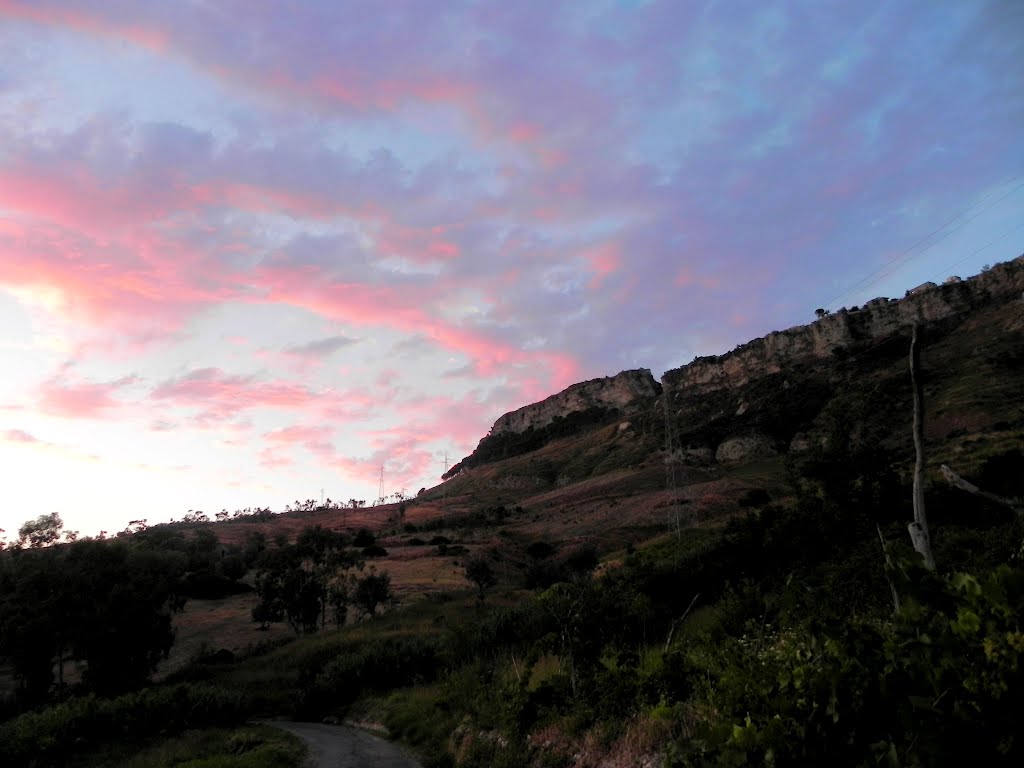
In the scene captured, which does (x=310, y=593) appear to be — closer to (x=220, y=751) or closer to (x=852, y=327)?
(x=220, y=751)

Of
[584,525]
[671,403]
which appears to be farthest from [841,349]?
[584,525]

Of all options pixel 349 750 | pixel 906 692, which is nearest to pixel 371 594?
pixel 349 750

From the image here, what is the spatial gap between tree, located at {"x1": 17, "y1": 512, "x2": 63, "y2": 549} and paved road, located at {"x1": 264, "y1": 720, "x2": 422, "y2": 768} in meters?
34.4

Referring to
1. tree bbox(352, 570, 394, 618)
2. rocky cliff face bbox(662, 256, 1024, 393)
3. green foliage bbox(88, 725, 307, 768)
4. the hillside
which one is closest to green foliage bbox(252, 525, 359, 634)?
the hillside

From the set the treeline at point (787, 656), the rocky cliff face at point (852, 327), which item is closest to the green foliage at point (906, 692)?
the treeline at point (787, 656)

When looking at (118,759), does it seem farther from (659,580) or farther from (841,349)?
(841,349)

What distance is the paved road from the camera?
17489 millimetres

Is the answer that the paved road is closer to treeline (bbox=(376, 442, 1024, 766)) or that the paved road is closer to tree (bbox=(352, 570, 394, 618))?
treeline (bbox=(376, 442, 1024, 766))

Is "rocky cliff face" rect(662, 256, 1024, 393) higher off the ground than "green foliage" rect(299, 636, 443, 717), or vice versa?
"rocky cliff face" rect(662, 256, 1024, 393)

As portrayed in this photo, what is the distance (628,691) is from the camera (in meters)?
11.1

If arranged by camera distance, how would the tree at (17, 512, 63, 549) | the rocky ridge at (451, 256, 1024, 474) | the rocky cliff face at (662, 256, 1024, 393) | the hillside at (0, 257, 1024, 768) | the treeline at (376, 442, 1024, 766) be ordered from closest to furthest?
the treeline at (376, 442, 1024, 766) → the hillside at (0, 257, 1024, 768) → the tree at (17, 512, 63, 549) → the rocky ridge at (451, 256, 1024, 474) → the rocky cliff face at (662, 256, 1024, 393)

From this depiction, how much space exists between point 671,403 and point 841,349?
42629mm

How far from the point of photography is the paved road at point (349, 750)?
17.5m

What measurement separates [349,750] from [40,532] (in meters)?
42.5
